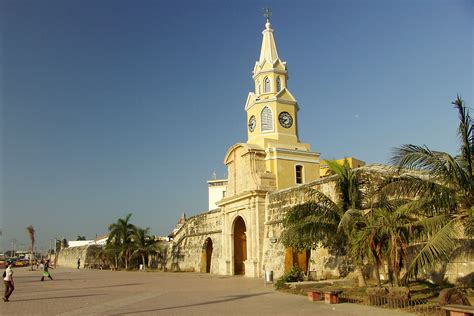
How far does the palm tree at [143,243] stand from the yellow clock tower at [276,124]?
52.6ft

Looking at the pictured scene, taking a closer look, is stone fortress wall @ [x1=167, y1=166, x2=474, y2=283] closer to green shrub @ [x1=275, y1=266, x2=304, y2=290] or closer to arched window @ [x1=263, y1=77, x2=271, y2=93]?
green shrub @ [x1=275, y1=266, x2=304, y2=290]

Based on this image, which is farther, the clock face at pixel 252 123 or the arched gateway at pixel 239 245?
the clock face at pixel 252 123

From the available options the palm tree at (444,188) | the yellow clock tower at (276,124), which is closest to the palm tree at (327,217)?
the palm tree at (444,188)

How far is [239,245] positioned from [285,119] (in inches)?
341

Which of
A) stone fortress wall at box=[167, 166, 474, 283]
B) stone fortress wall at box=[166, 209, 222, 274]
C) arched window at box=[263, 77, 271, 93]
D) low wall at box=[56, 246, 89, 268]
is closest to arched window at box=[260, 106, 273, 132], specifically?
arched window at box=[263, 77, 271, 93]

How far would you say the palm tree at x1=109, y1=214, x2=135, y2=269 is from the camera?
42.3 metres

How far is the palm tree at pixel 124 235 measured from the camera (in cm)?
4228

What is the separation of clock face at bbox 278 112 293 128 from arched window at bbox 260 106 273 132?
0.62m

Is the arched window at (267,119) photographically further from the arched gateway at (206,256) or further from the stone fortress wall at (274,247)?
the arched gateway at (206,256)

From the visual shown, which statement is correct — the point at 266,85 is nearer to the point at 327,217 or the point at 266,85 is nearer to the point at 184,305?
the point at 327,217

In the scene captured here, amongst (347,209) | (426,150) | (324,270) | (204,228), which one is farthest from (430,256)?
(204,228)

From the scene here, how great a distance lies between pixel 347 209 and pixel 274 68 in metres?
16.5

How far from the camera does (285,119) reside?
29234 mm

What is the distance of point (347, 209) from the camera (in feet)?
49.5
